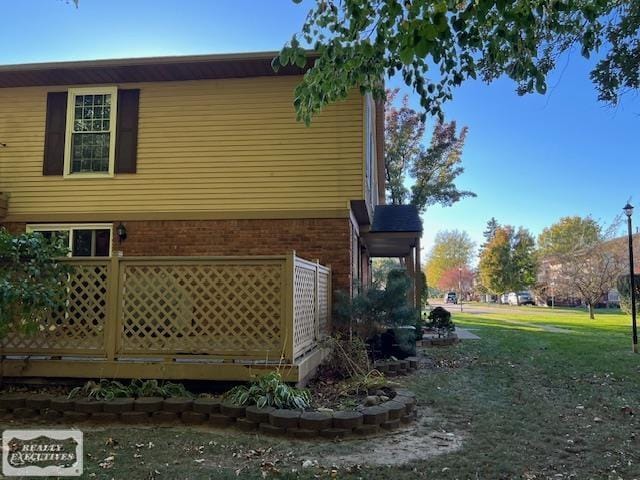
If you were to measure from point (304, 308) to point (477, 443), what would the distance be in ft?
8.88

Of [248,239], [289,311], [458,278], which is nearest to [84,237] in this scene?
[248,239]

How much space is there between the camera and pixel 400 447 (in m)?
4.30

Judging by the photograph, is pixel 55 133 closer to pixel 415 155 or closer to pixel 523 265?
pixel 415 155

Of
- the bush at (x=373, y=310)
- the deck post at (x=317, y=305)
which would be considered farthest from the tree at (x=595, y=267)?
the deck post at (x=317, y=305)

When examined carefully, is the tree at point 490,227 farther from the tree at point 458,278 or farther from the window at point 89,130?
the window at point 89,130

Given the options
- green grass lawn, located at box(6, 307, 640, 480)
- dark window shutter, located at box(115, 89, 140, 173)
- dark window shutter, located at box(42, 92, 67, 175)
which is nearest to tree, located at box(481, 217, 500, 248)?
green grass lawn, located at box(6, 307, 640, 480)

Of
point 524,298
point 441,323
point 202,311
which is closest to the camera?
point 202,311

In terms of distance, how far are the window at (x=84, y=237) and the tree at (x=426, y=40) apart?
5990 mm

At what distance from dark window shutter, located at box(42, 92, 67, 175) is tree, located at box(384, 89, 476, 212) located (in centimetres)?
1896

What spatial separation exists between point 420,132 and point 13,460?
993 inches

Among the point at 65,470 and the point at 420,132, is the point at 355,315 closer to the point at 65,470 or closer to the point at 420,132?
the point at 65,470

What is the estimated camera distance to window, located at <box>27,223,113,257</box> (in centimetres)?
908

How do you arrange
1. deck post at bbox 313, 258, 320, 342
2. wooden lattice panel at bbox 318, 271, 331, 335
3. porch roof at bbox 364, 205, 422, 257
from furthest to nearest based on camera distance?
porch roof at bbox 364, 205, 422, 257, wooden lattice panel at bbox 318, 271, 331, 335, deck post at bbox 313, 258, 320, 342

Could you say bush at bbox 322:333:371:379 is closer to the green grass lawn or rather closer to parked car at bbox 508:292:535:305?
the green grass lawn
